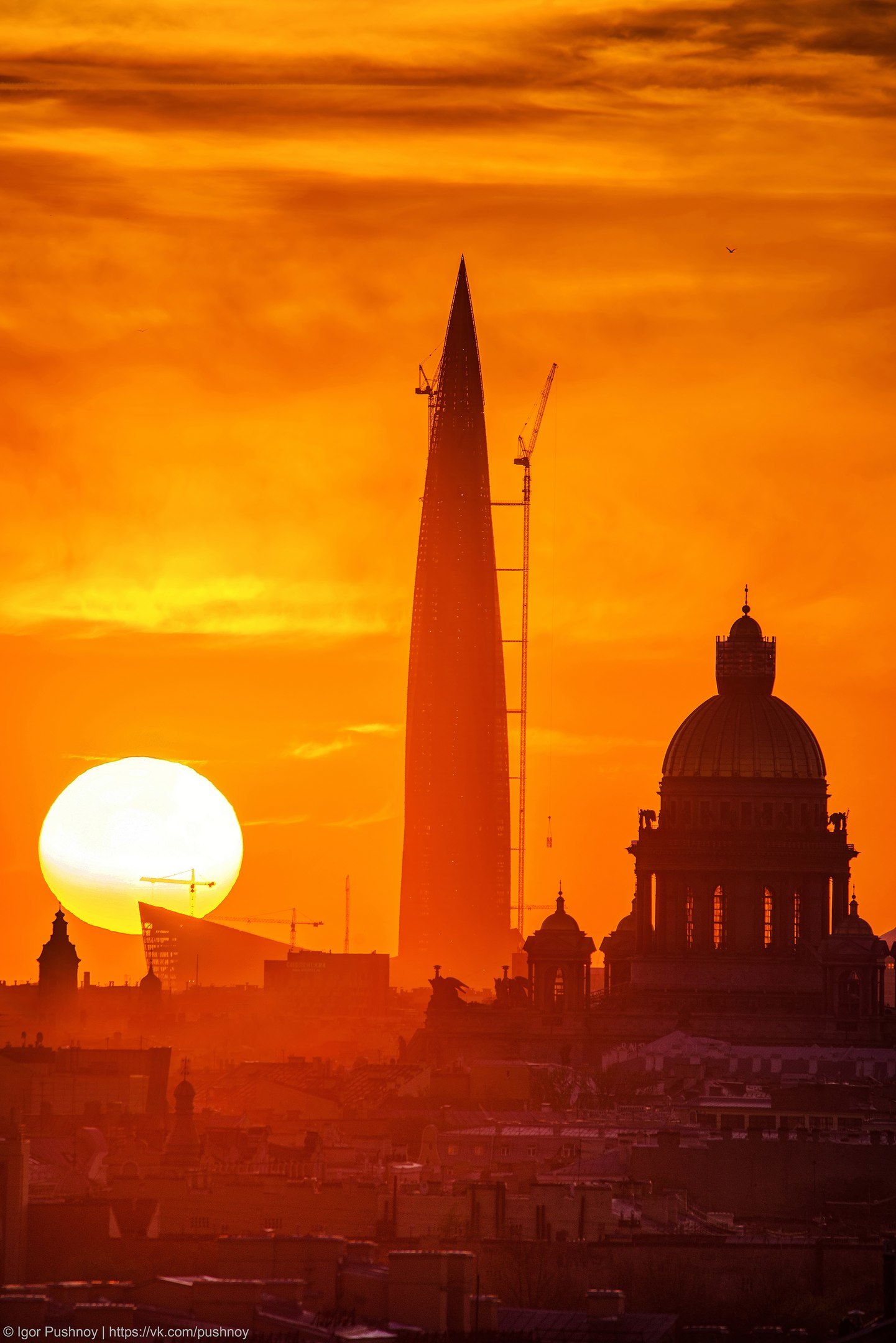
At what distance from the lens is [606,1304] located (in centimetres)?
11100

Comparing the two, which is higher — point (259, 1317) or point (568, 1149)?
point (568, 1149)

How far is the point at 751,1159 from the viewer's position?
6683 inches

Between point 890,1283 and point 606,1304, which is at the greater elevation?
point 890,1283

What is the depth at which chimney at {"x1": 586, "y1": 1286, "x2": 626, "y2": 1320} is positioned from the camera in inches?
4281

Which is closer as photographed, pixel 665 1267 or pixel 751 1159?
pixel 665 1267

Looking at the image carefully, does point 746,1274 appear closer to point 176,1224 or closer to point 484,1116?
point 176,1224

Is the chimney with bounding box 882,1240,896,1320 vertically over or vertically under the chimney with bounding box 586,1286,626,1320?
over

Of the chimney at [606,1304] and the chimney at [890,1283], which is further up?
the chimney at [890,1283]

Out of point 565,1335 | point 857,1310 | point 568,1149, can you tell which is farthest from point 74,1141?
point 565,1335

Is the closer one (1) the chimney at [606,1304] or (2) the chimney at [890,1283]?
(1) the chimney at [606,1304]

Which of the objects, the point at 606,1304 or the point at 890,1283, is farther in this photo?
the point at 890,1283

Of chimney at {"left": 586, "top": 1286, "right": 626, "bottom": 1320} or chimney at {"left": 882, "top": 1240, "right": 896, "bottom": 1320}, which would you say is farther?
chimney at {"left": 882, "top": 1240, "right": 896, "bottom": 1320}

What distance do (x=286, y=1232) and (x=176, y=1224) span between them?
307cm

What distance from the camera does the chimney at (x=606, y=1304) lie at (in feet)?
357
